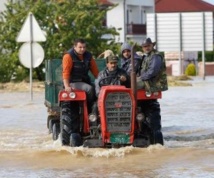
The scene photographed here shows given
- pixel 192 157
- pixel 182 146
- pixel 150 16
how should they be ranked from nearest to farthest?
pixel 192 157 → pixel 182 146 → pixel 150 16

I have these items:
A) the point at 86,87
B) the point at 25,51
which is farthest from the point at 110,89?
the point at 25,51

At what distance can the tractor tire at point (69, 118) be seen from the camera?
1622 cm

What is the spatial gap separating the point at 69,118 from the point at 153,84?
1434mm

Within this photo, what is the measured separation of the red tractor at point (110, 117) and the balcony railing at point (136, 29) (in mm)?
A: 74880

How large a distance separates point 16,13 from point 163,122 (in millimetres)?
23336

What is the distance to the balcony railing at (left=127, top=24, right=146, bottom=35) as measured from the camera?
299 ft

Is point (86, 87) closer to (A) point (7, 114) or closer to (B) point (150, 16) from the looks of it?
(A) point (7, 114)

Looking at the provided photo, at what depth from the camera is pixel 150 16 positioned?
60969 mm

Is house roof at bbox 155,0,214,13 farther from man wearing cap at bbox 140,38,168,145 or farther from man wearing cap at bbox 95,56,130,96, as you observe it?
man wearing cap at bbox 95,56,130,96

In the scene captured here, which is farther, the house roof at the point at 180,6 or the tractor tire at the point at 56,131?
the house roof at the point at 180,6

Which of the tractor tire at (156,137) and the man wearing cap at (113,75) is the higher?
the man wearing cap at (113,75)

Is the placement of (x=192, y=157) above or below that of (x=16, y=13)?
below

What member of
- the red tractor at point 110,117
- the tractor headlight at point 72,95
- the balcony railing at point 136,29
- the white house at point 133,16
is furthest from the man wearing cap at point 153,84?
the balcony railing at point 136,29

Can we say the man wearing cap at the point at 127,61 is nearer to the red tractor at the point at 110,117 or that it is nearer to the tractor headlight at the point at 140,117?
the red tractor at the point at 110,117
